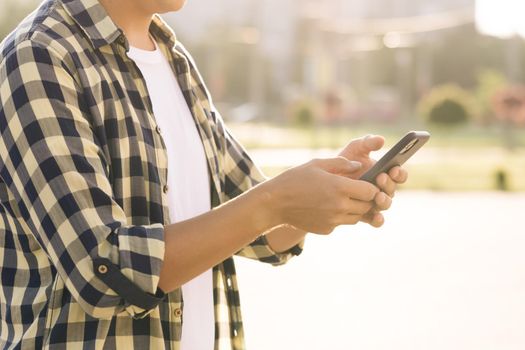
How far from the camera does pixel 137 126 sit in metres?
1.85

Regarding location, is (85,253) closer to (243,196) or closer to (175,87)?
(243,196)

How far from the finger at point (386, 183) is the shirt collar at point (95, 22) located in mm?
519

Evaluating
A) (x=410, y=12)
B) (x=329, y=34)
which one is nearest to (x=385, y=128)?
(x=329, y=34)

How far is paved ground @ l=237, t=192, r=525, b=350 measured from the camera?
6957mm

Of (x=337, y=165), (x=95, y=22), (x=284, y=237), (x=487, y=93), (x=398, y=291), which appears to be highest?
(x=487, y=93)

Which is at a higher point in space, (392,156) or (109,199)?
(392,156)

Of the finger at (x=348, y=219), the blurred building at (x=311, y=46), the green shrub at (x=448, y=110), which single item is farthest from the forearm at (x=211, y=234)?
the blurred building at (x=311, y=46)

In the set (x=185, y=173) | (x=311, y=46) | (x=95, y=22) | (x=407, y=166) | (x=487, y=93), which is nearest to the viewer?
(x=95, y=22)

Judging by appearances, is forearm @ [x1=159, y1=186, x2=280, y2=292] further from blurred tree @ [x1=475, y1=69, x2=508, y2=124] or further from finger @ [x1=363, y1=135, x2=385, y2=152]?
blurred tree @ [x1=475, y1=69, x2=508, y2=124]

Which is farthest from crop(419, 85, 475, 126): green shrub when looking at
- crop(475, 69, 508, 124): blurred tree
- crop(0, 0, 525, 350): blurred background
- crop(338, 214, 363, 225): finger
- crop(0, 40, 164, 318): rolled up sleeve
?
crop(0, 40, 164, 318): rolled up sleeve

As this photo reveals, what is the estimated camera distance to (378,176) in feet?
6.29

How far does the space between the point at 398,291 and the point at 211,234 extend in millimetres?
7081

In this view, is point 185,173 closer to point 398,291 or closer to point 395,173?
point 395,173

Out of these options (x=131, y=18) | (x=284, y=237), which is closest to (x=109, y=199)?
(x=131, y=18)
